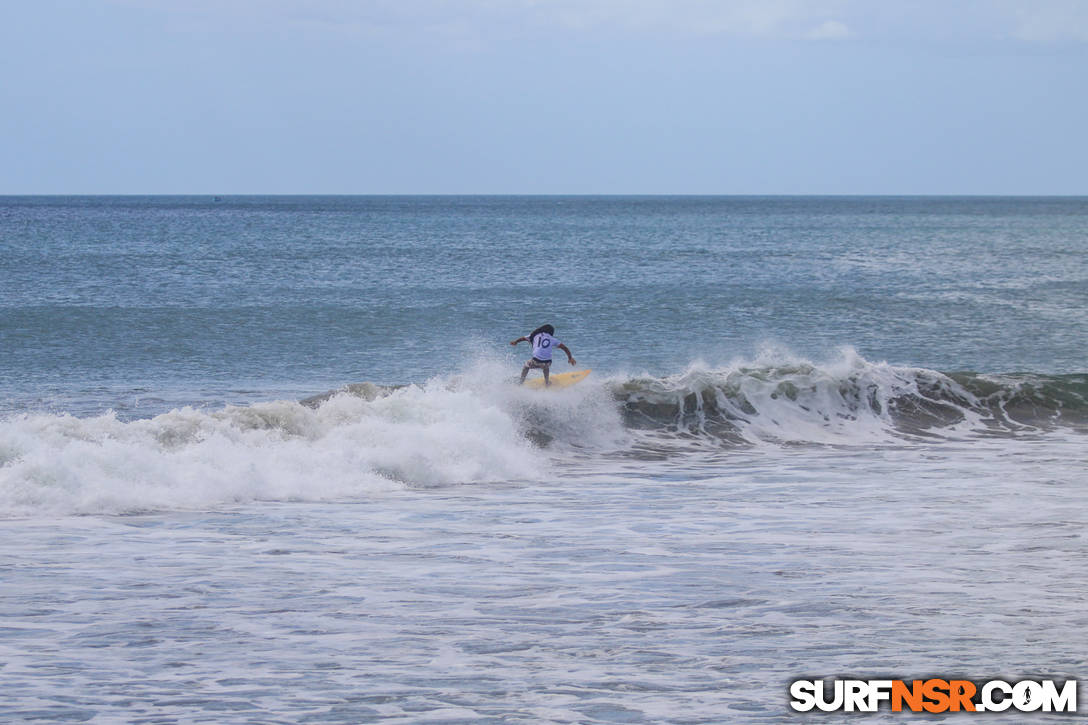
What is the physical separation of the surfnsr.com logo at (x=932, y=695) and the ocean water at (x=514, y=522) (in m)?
0.14

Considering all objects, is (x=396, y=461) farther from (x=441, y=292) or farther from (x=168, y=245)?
(x=168, y=245)

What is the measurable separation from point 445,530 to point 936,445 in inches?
392

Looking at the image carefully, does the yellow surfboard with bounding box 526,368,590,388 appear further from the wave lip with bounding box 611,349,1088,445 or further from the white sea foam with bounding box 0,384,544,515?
the white sea foam with bounding box 0,384,544,515

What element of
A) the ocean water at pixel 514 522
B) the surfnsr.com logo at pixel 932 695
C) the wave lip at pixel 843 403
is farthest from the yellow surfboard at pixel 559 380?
the surfnsr.com logo at pixel 932 695

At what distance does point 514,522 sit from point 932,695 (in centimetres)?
605

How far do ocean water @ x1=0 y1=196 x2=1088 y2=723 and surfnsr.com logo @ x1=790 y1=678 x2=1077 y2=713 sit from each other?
0.14m

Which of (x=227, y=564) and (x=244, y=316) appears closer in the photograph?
(x=227, y=564)

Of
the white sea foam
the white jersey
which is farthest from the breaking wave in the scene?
the white jersey

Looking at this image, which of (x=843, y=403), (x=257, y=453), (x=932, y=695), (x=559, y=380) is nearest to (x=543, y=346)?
(x=559, y=380)

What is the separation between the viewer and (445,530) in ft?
41.0

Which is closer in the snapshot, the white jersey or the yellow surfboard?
the white jersey

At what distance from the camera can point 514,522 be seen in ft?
42.6

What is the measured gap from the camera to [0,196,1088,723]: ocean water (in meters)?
8.01

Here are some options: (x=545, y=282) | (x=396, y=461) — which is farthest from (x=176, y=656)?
(x=545, y=282)
